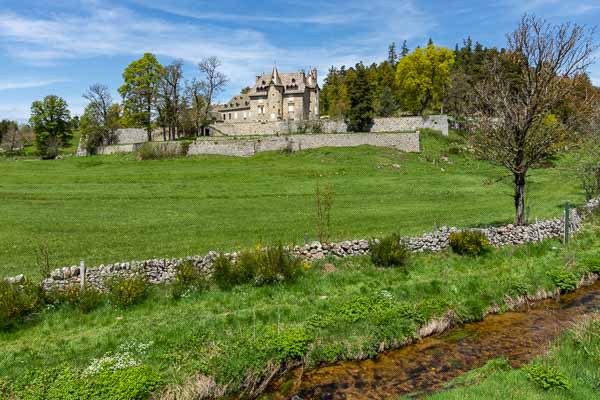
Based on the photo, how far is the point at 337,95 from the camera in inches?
3780

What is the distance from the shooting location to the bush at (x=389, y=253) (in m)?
15.6

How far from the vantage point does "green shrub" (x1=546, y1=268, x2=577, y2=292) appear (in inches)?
558

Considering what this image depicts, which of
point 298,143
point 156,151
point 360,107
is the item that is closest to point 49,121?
point 156,151

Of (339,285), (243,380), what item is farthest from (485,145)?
(243,380)

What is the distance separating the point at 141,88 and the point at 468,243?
65207 mm

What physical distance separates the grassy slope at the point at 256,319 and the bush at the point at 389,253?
390 mm

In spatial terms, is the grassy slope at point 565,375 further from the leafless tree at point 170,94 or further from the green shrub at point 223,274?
the leafless tree at point 170,94

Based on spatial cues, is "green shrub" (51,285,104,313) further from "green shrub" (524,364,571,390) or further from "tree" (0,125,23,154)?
"tree" (0,125,23,154)

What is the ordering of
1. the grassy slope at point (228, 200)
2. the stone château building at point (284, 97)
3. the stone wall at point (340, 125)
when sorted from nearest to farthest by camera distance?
the grassy slope at point (228, 200)
the stone wall at point (340, 125)
the stone château building at point (284, 97)

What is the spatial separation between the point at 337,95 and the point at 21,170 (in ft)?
212

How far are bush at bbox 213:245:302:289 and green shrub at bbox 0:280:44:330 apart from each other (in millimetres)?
5163

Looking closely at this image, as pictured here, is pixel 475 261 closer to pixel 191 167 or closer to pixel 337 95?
pixel 191 167

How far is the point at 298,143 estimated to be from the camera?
61719 mm

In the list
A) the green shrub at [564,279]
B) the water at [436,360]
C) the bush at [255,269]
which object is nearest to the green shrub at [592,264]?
the green shrub at [564,279]
